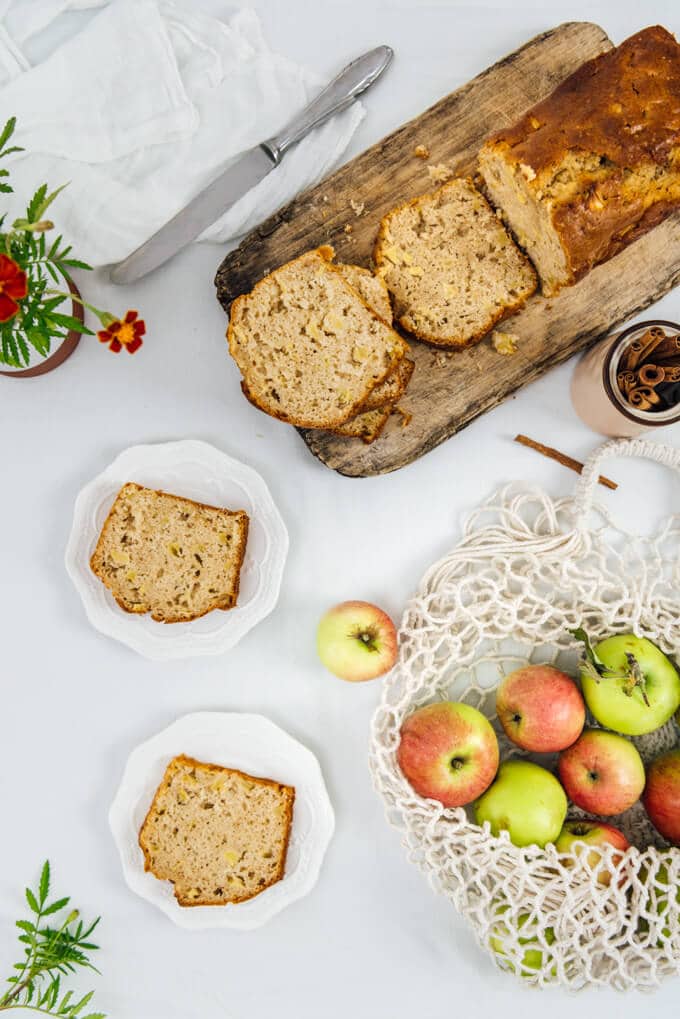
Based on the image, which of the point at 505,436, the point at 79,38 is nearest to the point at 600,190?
the point at 505,436

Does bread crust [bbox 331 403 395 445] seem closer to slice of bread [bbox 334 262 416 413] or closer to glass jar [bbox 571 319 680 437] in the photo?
slice of bread [bbox 334 262 416 413]

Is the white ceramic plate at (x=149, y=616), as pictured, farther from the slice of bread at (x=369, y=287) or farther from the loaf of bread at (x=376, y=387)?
the slice of bread at (x=369, y=287)

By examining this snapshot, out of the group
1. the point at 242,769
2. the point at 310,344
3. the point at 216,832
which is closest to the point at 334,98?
the point at 310,344

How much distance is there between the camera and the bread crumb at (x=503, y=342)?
1.61m

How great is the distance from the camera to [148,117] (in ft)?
5.35

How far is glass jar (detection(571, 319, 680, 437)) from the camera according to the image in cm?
151

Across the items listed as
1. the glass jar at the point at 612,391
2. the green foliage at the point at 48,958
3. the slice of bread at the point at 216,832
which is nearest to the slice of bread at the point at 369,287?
the glass jar at the point at 612,391

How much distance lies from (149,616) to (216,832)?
0.51 meters

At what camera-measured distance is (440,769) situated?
1563 mm

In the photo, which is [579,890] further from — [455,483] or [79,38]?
[79,38]

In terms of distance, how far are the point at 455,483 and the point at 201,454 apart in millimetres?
587

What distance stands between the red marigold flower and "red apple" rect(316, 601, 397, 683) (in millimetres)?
902

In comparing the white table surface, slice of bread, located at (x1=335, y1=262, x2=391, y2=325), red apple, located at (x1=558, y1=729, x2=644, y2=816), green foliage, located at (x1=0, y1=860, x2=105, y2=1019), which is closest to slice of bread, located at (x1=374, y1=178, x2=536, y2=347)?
slice of bread, located at (x1=335, y1=262, x2=391, y2=325)

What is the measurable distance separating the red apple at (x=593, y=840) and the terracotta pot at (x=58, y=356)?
1.51m
